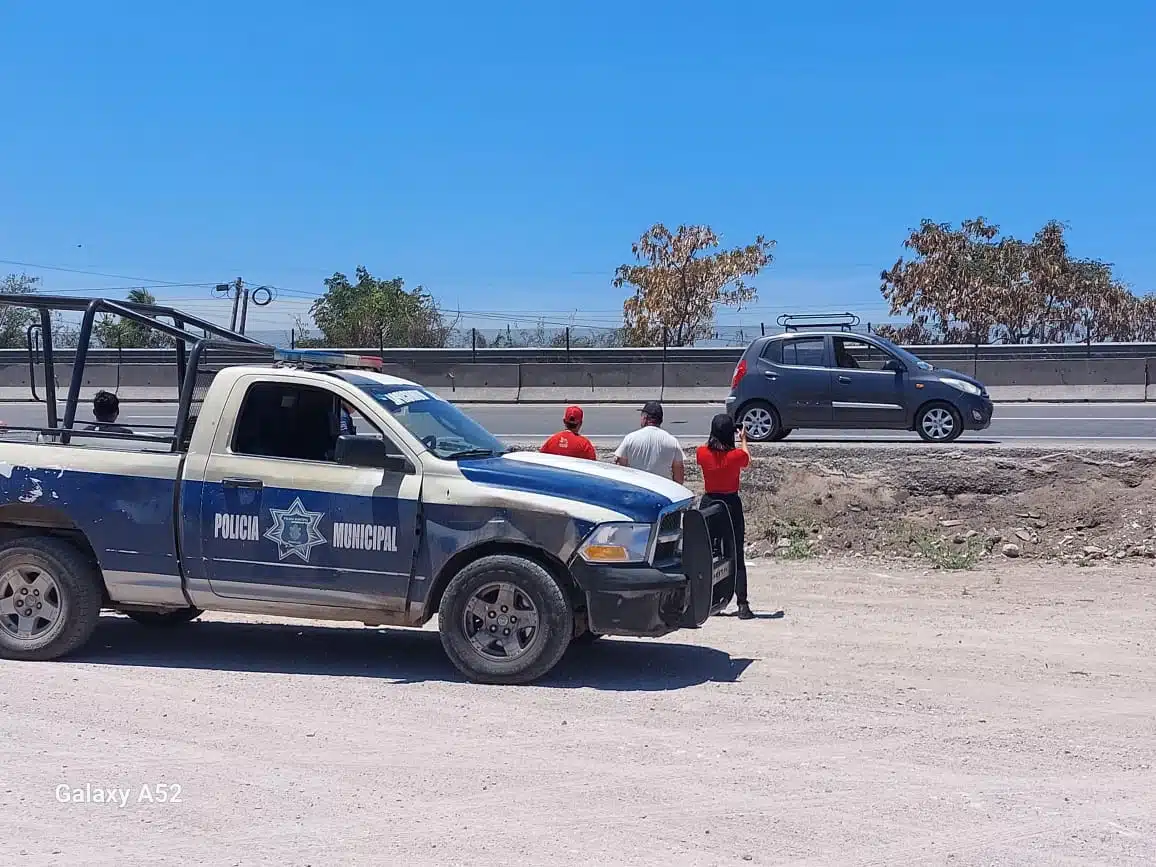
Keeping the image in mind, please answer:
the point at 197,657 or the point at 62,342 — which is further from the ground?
the point at 62,342

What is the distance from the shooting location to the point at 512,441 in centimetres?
1998

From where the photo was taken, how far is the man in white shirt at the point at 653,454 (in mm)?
10078

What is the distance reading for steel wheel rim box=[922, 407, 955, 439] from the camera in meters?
18.3

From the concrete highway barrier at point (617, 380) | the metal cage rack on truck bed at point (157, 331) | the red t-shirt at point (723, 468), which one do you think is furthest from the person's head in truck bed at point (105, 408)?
the concrete highway barrier at point (617, 380)

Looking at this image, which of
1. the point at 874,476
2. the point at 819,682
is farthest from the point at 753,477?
the point at 819,682

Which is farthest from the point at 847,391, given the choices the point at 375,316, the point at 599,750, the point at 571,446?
the point at 375,316

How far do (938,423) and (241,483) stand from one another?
12.9 meters

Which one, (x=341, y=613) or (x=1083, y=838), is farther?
(x=341, y=613)

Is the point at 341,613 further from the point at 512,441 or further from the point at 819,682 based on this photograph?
the point at 512,441

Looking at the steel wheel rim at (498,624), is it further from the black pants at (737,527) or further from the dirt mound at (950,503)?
the dirt mound at (950,503)

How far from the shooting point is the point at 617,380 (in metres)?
31.0

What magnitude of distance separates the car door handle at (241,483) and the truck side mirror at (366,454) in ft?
1.80

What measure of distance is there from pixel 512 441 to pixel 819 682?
41.4ft

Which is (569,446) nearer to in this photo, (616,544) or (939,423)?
(616,544)
